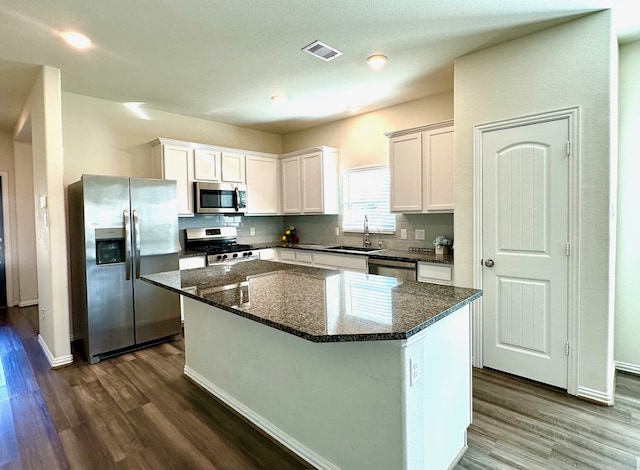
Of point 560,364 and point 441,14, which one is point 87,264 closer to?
point 441,14

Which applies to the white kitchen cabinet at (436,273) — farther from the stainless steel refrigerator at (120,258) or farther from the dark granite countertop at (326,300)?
the stainless steel refrigerator at (120,258)

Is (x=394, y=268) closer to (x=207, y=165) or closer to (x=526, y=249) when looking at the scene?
(x=526, y=249)

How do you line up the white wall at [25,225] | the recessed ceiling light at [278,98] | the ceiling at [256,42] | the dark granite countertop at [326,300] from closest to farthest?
the dark granite countertop at [326,300] → the ceiling at [256,42] → the recessed ceiling light at [278,98] → the white wall at [25,225]

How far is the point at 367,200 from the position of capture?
4852mm

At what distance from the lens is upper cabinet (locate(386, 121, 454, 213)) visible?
11.7ft

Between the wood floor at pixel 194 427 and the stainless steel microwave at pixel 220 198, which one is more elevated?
the stainless steel microwave at pixel 220 198

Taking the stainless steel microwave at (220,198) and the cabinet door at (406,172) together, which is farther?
the stainless steel microwave at (220,198)

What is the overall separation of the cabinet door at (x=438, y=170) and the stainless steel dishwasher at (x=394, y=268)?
644 millimetres

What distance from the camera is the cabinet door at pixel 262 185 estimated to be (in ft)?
16.9

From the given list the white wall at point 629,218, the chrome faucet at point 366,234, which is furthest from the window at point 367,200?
the white wall at point 629,218

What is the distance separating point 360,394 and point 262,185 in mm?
4098

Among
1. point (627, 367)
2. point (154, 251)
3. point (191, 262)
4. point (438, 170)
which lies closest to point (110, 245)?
point (154, 251)

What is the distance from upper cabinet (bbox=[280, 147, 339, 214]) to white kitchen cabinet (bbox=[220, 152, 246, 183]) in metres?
0.72

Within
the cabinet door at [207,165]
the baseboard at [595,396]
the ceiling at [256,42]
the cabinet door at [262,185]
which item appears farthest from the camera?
the cabinet door at [262,185]
